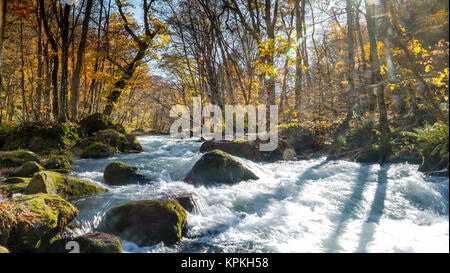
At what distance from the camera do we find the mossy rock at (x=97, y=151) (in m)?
9.45

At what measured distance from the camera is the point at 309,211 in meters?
4.43

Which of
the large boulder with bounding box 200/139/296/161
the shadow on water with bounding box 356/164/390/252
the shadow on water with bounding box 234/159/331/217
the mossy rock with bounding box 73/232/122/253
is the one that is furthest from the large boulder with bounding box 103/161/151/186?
the shadow on water with bounding box 356/164/390/252

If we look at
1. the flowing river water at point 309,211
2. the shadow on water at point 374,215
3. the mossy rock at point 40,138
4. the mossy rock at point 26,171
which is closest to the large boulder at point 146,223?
the flowing river water at point 309,211

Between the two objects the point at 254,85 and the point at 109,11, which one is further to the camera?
the point at 109,11

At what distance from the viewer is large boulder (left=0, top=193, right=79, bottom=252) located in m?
2.70

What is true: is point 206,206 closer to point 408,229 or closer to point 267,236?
point 267,236

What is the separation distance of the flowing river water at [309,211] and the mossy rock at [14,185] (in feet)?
3.87

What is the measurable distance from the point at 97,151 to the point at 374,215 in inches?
381

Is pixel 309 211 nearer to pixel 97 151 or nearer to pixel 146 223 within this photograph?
pixel 146 223

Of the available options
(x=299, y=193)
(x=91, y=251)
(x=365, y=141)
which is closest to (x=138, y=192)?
(x=91, y=251)

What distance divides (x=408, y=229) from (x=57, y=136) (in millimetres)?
11787

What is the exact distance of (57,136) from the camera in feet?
32.4

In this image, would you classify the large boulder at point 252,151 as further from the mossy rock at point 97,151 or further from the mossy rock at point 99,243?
the mossy rock at point 99,243

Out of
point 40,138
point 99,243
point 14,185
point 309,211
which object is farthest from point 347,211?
point 40,138
